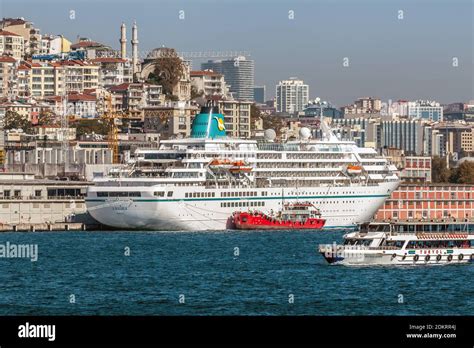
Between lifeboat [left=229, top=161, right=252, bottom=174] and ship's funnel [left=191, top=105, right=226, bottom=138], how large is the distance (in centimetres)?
458

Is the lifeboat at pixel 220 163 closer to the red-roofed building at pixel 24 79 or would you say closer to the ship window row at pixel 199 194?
the ship window row at pixel 199 194

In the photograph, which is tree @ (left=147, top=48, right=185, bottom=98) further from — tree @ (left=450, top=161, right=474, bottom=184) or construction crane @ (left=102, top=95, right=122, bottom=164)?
tree @ (left=450, top=161, right=474, bottom=184)

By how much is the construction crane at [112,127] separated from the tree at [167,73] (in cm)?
1101

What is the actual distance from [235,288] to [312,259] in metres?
12.2

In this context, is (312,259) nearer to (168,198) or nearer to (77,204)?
(168,198)

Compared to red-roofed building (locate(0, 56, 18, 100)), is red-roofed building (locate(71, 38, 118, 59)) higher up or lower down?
higher up

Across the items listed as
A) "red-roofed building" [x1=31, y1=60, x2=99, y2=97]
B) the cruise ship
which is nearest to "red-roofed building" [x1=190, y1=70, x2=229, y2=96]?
"red-roofed building" [x1=31, y1=60, x2=99, y2=97]

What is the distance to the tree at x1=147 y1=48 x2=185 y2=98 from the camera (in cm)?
14650

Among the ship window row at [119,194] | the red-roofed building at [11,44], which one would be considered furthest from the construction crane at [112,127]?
the ship window row at [119,194]

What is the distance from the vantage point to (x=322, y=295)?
34.7 m

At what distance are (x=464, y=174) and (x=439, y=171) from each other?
1041 cm

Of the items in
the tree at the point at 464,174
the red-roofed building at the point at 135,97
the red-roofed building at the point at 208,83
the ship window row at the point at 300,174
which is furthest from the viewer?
the red-roofed building at the point at 208,83

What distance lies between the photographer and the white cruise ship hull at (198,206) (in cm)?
7350
